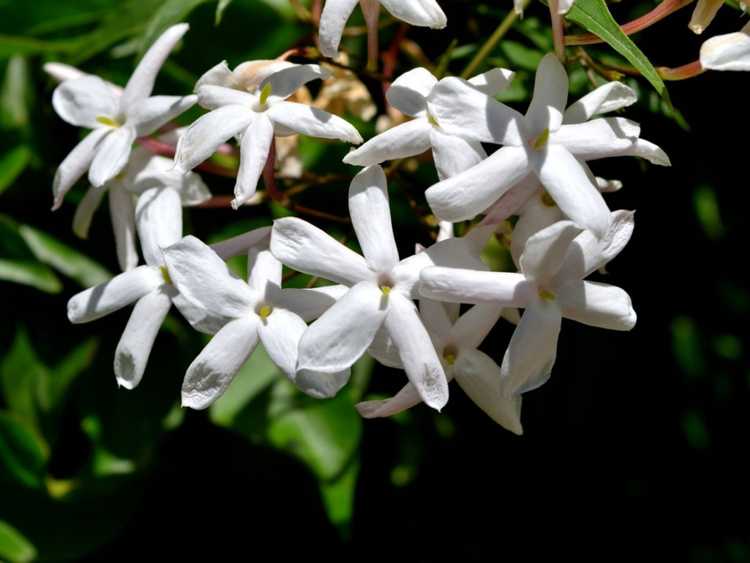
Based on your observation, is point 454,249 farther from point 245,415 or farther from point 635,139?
point 245,415

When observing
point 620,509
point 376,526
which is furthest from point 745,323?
point 376,526

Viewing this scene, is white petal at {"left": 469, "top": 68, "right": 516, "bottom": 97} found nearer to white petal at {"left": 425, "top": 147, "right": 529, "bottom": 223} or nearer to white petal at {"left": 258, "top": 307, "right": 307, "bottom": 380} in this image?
white petal at {"left": 425, "top": 147, "right": 529, "bottom": 223}

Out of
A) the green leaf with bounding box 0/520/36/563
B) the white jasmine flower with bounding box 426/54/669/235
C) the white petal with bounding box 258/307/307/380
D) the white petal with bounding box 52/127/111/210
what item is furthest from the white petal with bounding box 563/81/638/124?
the green leaf with bounding box 0/520/36/563

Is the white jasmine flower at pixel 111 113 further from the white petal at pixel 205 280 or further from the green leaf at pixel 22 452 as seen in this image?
the green leaf at pixel 22 452

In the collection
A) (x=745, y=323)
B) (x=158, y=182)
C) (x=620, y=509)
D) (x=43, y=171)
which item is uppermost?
(x=158, y=182)

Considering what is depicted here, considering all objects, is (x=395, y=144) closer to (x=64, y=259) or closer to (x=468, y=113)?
(x=468, y=113)

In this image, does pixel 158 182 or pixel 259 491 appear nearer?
pixel 158 182

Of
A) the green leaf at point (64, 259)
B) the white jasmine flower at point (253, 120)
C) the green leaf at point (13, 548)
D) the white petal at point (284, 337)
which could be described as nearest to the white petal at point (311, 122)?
the white jasmine flower at point (253, 120)
